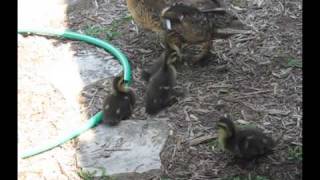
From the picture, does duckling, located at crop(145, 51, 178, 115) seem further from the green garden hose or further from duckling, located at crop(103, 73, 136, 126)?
the green garden hose

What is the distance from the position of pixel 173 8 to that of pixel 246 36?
930 millimetres

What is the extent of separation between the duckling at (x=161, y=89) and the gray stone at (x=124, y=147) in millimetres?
144

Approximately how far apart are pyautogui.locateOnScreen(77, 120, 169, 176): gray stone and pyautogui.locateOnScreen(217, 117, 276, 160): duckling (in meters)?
0.51

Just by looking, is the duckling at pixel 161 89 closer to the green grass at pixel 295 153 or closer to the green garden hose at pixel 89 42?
the green garden hose at pixel 89 42

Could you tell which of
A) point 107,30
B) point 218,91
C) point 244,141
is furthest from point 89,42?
point 244,141

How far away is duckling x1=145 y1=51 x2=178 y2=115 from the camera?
4.69m

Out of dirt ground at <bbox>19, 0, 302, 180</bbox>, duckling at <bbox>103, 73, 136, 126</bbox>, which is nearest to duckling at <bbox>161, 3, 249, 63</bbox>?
dirt ground at <bbox>19, 0, 302, 180</bbox>

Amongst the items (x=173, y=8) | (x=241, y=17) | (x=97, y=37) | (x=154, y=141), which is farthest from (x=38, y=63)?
(x=241, y=17)

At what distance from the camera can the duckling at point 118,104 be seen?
4.55 m

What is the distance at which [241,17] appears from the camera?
6105mm

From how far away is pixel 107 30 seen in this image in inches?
242

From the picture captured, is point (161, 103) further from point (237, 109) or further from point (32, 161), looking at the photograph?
point (32, 161)

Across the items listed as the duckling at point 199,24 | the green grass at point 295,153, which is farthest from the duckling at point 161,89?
the green grass at point 295,153

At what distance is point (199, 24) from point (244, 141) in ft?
5.09
